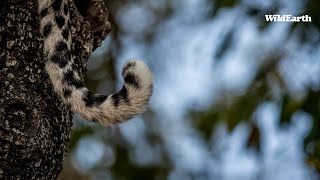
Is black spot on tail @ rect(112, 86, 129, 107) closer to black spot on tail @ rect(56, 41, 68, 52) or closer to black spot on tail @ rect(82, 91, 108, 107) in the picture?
black spot on tail @ rect(82, 91, 108, 107)

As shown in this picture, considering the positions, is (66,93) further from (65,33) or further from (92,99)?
(65,33)

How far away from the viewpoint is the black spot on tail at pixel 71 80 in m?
2.61

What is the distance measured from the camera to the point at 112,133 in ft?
18.7

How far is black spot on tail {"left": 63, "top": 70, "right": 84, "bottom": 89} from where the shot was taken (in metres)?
2.61

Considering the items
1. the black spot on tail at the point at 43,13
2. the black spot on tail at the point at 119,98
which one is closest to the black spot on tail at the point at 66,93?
the black spot on tail at the point at 119,98

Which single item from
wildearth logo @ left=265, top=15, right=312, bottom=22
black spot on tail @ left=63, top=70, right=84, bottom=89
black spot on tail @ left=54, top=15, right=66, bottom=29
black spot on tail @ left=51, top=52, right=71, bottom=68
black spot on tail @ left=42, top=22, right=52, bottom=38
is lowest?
black spot on tail @ left=63, top=70, right=84, bottom=89

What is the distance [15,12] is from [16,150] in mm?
402

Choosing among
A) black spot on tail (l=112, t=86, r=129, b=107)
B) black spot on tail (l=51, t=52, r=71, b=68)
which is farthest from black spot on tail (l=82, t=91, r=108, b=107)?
black spot on tail (l=51, t=52, r=71, b=68)

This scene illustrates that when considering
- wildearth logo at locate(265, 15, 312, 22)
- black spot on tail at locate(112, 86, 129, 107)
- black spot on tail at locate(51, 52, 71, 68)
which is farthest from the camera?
wildearth logo at locate(265, 15, 312, 22)

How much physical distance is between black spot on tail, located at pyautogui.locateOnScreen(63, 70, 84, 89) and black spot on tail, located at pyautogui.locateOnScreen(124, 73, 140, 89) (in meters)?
0.15

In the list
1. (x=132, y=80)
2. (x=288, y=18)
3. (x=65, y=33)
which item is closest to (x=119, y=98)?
(x=132, y=80)

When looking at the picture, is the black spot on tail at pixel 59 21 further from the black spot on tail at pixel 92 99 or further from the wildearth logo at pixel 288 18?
the wildearth logo at pixel 288 18

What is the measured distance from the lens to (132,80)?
2.54 m

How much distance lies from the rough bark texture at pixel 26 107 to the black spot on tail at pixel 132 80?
0.75 ft
